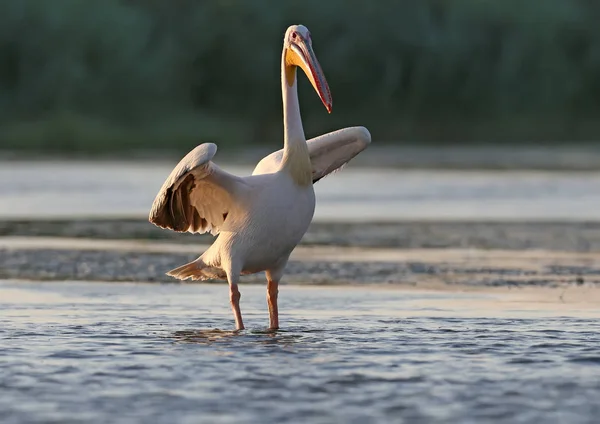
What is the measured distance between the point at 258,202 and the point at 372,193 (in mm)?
13563

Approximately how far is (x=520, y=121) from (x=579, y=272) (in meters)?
32.5

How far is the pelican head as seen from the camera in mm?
10969

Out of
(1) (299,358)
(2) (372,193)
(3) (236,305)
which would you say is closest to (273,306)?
(3) (236,305)

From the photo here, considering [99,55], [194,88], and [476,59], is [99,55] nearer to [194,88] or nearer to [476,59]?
[194,88]

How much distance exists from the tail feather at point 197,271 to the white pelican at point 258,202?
0.04m

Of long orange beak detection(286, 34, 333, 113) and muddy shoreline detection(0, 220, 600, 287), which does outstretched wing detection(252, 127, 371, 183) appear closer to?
long orange beak detection(286, 34, 333, 113)

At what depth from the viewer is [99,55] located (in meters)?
46.8

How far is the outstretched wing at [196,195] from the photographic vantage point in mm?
10531

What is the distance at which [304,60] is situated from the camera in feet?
36.5

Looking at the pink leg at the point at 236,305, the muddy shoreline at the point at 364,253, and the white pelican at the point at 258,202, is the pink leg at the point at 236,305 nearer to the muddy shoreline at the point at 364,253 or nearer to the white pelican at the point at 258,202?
the white pelican at the point at 258,202

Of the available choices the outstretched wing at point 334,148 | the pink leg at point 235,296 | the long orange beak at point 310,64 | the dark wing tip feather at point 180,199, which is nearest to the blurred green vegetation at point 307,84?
the outstretched wing at point 334,148

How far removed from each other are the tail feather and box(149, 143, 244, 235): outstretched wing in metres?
0.28

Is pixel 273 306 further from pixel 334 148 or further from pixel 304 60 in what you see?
pixel 304 60

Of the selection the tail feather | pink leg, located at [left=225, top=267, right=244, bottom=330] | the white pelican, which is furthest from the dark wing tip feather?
pink leg, located at [left=225, top=267, right=244, bottom=330]
